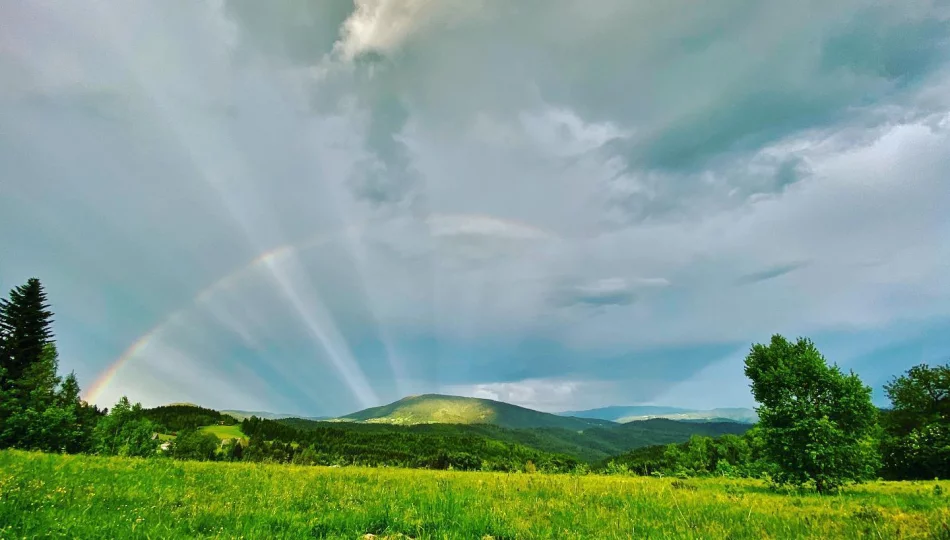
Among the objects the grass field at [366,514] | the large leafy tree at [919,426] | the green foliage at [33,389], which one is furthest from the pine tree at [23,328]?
the large leafy tree at [919,426]

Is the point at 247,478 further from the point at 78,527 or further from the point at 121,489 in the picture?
the point at 78,527

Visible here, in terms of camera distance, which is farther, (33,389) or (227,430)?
(227,430)

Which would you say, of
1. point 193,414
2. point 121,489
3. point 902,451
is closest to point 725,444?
point 902,451

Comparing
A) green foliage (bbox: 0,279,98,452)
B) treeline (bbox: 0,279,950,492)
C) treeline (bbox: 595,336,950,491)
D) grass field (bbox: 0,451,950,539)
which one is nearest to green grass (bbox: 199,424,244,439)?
treeline (bbox: 0,279,950,492)

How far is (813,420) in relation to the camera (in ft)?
63.4

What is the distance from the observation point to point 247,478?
526 inches

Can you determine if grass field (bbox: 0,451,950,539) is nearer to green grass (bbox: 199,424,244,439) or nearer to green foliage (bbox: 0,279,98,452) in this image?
green foliage (bbox: 0,279,98,452)

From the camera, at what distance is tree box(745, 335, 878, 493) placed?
18.5m

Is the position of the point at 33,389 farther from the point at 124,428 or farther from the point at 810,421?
the point at 810,421

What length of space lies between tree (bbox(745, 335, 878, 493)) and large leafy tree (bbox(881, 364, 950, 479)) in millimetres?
33747

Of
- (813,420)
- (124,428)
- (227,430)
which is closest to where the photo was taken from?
(813,420)

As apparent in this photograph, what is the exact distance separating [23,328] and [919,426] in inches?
5273

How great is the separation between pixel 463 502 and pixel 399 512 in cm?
194

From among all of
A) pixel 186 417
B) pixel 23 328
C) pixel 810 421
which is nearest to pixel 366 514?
pixel 810 421
